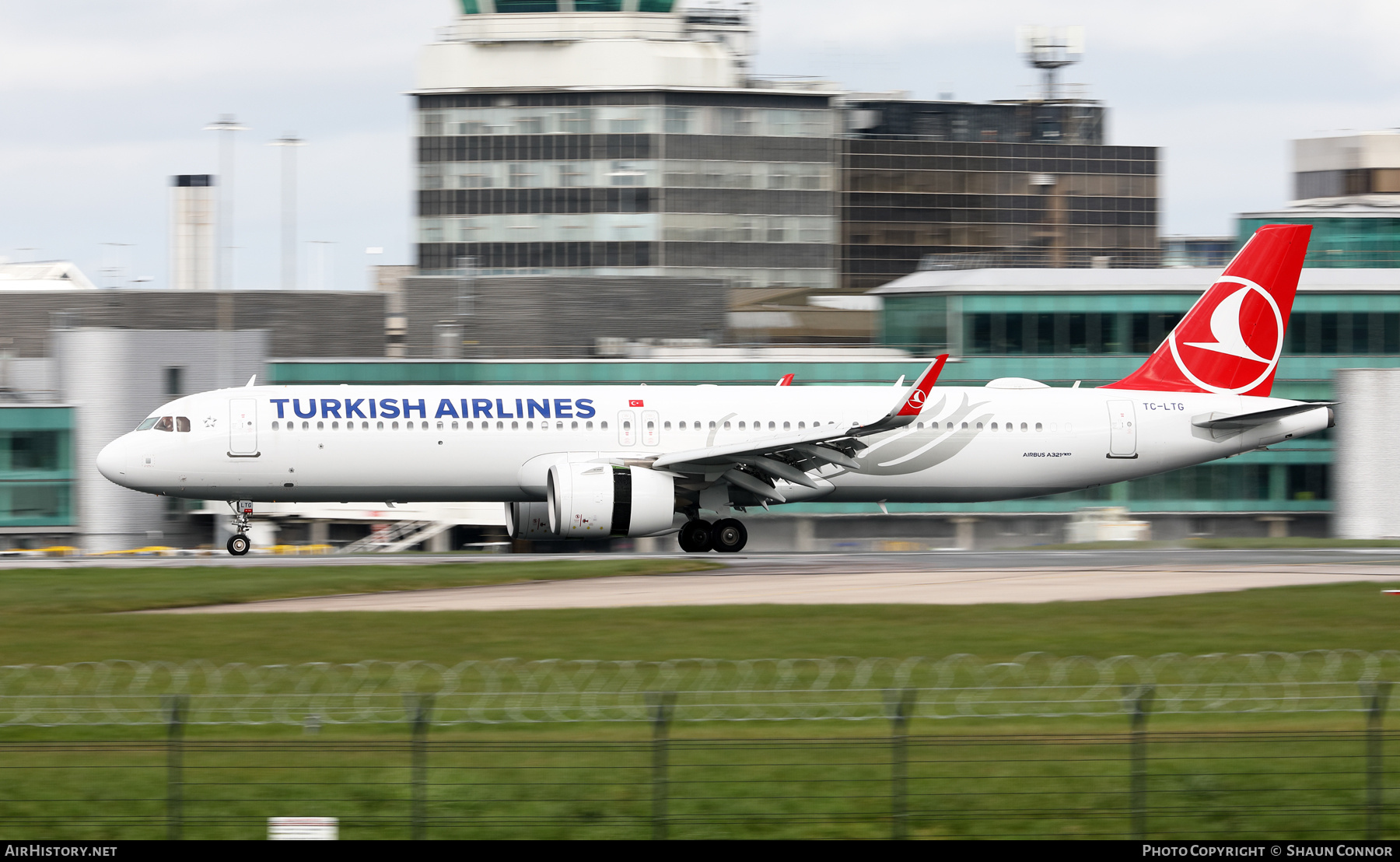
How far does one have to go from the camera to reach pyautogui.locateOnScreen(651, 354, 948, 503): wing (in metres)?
36.8

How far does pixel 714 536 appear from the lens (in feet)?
129

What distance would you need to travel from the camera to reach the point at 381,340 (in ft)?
260

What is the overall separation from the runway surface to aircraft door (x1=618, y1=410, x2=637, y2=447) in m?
4.43

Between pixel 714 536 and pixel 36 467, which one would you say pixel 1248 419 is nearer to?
pixel 714 536

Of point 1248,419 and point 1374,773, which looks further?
point 1248,419

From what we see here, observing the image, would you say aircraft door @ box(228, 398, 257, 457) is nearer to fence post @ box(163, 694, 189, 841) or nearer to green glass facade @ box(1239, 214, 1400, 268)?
fence post @ box(163, 694, 189, 841)

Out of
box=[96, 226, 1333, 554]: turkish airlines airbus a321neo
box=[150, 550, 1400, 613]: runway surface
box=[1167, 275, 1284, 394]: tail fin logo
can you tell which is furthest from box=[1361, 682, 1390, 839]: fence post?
box=[1167, 275, 1284, 394]: tail fin logo

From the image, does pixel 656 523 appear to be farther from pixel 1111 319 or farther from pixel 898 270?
pixel 898 270

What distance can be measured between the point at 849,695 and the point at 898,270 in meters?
125

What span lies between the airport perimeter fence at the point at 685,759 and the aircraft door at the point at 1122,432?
22.9 meters

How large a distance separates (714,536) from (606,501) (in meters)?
4.10

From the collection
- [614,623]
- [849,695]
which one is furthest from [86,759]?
[614,623]

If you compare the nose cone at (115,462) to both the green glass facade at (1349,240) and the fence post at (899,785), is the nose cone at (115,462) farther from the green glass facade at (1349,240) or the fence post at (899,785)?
the green glass facade at (1349,240)

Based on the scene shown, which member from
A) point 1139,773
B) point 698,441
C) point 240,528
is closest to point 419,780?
point 1139,773
